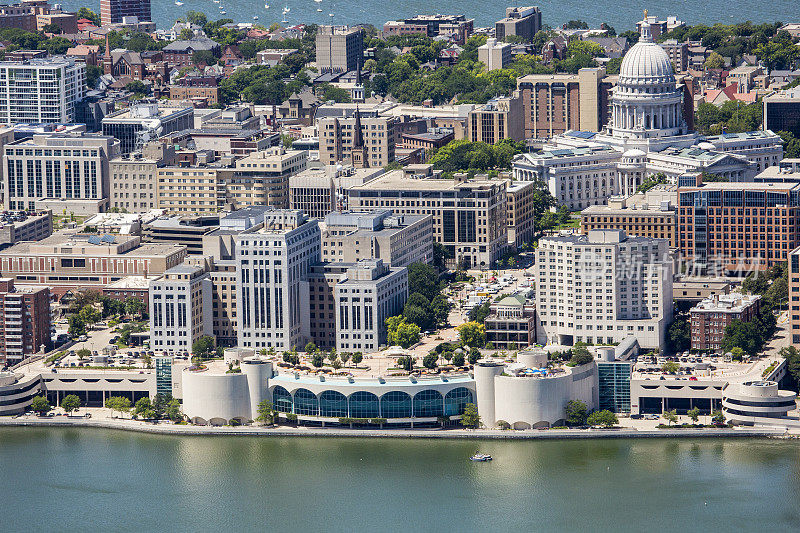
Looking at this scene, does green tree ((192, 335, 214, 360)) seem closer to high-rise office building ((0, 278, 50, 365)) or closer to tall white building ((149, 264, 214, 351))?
tall white building ((149, 264, 214, 351))

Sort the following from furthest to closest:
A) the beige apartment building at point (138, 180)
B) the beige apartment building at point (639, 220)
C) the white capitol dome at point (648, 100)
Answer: the white capitol dome at point (648, 100), the beige apartment building at point (138, 180), the beige apartment building at point (639, 220)

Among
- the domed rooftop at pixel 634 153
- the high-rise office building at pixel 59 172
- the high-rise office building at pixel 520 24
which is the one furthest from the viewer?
the high-rise office building at pixel 520 24

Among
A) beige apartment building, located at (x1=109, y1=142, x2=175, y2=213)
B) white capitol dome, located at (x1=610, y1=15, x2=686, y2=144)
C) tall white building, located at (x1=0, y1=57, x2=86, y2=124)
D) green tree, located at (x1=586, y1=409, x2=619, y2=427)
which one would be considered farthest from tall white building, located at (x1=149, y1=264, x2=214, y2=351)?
tall white building, located at (x1=0, y1=57, x2=86, y2=124)

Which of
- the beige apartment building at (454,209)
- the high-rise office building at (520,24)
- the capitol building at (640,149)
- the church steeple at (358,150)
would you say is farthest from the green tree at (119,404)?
the high-rise office building at (520,24)

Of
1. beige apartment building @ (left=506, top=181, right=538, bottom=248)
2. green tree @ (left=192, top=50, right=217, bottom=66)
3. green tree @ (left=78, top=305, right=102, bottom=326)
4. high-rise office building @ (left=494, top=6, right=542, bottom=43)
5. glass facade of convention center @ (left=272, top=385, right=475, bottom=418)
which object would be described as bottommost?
glass facade of convention center @ (left=272, top=385, right=475, bottom=418)

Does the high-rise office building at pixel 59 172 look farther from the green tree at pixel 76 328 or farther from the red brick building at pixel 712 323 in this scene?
the red brick building at pixel 712 323

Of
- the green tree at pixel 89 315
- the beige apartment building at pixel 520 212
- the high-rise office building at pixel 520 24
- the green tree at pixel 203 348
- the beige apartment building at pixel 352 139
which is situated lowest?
the green tree at pixel 203 348
